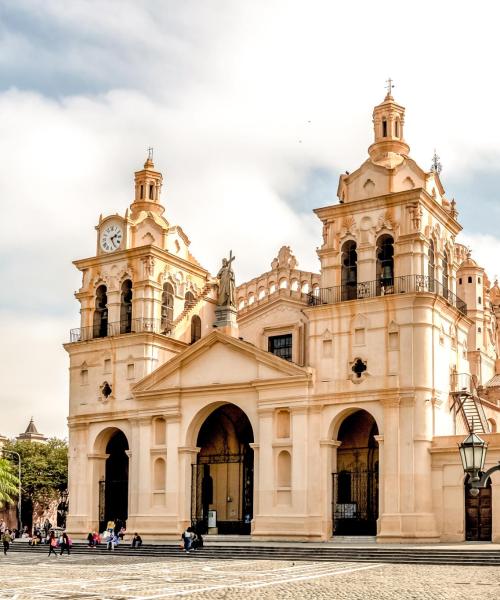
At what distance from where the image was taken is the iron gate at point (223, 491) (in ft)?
154

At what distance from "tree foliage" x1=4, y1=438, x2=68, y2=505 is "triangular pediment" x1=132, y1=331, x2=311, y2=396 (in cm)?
2755

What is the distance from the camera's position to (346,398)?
4259 centimetres

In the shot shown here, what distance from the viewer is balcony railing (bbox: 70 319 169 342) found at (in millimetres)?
50000

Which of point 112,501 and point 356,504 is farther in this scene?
point 112,501

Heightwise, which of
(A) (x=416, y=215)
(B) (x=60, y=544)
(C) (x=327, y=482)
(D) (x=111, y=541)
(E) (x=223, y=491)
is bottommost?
(B) (x=60, y=544)

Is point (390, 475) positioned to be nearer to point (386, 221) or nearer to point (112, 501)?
point (386, 221)

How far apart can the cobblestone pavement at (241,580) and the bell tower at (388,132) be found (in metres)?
19.9

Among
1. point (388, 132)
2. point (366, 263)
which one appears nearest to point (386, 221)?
point (366, 263)

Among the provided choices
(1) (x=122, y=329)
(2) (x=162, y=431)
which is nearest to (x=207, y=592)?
(2) (x=162, y=431)

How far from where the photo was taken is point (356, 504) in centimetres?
4381

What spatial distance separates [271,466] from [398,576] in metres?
15.8

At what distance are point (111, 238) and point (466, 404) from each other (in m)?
19.9

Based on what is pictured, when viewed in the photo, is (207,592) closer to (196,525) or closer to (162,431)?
(196,525)

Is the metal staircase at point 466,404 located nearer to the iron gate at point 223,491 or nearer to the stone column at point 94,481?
the iron gate at point 223,491
